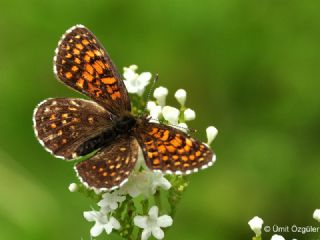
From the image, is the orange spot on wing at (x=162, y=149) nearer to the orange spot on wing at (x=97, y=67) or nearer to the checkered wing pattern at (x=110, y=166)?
the checkered wing pattern at (x=110, y=166)

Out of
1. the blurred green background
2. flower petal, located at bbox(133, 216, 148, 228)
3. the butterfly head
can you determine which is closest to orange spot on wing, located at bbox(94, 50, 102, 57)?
the butterfly head

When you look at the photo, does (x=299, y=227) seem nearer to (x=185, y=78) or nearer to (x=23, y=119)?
(x=185, y=78)

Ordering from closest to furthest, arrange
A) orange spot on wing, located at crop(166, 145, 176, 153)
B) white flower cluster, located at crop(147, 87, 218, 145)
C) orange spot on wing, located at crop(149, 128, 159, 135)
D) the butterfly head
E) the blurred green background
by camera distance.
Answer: orange spot on wing, located at crop(166, 145, 176, 153) < orange spot on wing, located at crop(149, 128, 159, 135) < the butterfly head < white flower cluster, located at crop(147, 87, 218, 145) < the blurred green background

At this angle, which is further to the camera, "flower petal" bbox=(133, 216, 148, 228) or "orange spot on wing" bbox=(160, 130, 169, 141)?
"flower petal" bbox=(133, 216, 148, 228)

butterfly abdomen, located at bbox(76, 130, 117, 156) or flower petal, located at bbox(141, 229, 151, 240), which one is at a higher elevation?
butterfly abdomen, located at bbox(76, 130, 117, 156)

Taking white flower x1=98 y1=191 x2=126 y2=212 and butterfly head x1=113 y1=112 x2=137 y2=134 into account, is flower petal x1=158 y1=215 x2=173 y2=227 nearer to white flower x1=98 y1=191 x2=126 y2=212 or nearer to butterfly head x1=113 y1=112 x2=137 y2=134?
white flower x1=98 y1=191 x2=126 y2=212

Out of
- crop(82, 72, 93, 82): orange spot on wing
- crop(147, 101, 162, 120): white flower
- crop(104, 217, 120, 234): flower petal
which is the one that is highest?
crop(82, 72, 93, 82): orange spot on wing
